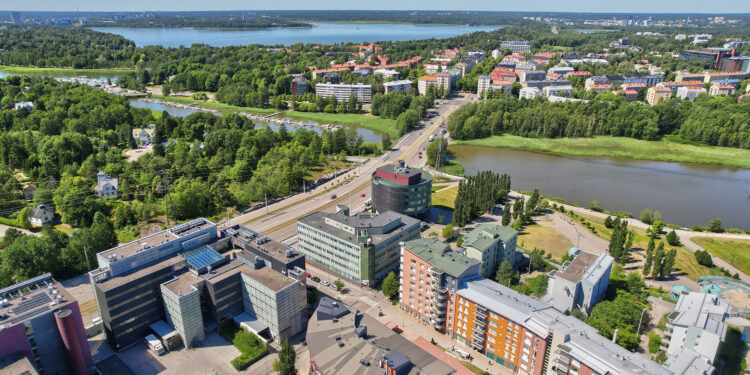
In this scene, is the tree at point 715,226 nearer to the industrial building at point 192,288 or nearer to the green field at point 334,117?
the industrial building at point 192,288

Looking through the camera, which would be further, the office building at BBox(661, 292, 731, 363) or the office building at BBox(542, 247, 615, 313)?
the office building at BBox(542, 247, 615, 313)


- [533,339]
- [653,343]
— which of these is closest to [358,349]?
[533,339]

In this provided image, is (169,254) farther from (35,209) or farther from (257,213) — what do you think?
(35,209)

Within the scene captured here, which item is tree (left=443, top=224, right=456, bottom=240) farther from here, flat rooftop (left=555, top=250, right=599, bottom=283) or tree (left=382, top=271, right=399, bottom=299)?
flat rooftop (left=555, top=250, right=599, bottom=283)


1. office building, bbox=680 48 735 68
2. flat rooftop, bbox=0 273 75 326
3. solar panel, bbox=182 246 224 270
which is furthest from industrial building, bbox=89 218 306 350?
office building, bbox=680 48 735 68

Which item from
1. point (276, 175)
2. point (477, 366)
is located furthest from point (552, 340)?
point (276, 175)

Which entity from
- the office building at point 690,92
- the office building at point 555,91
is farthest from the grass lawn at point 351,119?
the office building at point 690,92
